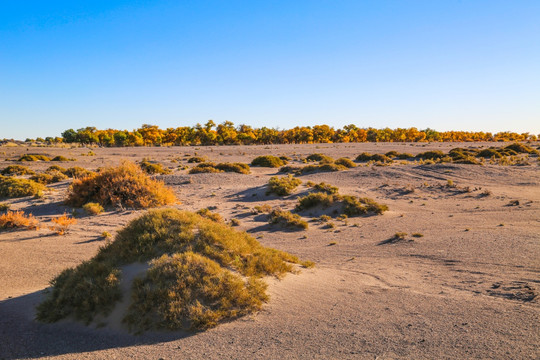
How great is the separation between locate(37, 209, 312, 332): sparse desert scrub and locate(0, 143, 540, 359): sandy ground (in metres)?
A: 0.24

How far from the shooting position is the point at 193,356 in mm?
4707

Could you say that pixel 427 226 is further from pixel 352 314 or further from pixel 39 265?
pixel 39 265

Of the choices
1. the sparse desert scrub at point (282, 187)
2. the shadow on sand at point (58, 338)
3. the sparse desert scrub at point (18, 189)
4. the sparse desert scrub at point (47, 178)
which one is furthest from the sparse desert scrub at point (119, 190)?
the shadow on sand at point (58, 338)

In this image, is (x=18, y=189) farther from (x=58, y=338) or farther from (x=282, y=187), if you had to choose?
(x=58, y=338)

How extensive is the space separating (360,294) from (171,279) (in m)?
3.46

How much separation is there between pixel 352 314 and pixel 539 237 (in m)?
8.03

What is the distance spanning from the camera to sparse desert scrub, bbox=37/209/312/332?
17.8ft

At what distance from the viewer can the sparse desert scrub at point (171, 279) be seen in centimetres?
541

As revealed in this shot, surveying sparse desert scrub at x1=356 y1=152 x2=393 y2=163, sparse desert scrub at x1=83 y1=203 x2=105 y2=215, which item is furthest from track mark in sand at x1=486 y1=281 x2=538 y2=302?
sparse desert scrub at x1=356 y1=152 x2=393 y2=163

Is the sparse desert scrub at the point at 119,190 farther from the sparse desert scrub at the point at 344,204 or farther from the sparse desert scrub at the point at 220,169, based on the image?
the sparse desert scrub at the point at 220,169

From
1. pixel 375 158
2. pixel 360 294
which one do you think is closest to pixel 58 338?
pixel 360 294

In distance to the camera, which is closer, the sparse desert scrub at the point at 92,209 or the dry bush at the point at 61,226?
the dry bush at the point at 61,226

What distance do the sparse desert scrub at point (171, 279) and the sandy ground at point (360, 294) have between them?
0.80 feet

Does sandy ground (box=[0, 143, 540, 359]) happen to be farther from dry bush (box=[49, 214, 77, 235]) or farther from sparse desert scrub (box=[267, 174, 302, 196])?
sparse desert scrub (box=[267, 174, 302, 196])
